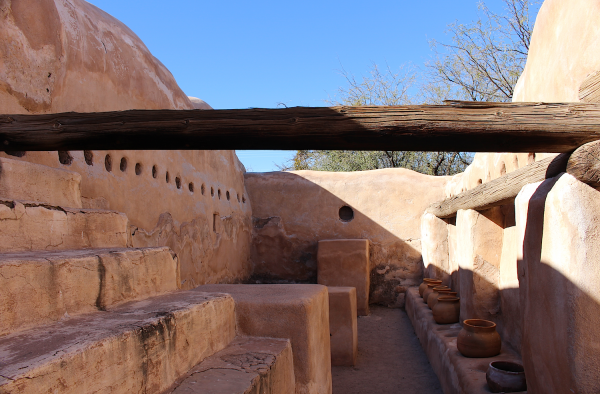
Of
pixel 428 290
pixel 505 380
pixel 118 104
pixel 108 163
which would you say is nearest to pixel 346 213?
pixel 428 290

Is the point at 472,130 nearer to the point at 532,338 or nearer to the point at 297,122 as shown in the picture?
the point at 297,122

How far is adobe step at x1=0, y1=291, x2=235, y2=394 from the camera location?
4.35 feet

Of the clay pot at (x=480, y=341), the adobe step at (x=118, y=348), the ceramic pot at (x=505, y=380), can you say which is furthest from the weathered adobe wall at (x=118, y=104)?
the ceramic pot at (x=505, y=380)

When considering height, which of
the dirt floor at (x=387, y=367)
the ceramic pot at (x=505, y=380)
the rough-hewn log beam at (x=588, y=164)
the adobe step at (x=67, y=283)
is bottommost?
the dirt floor at (x=387, y=367)

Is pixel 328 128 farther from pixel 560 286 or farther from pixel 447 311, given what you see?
pixel 447 311

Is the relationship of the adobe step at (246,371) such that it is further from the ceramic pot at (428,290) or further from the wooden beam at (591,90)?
the ceramic pot at (428,290)

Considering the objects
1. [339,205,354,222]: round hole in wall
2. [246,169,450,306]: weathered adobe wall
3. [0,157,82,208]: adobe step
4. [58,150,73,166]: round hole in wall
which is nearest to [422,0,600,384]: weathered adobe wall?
[0,157,82,208]: adobe step

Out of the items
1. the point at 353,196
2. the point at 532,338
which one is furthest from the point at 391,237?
the point at 532,338

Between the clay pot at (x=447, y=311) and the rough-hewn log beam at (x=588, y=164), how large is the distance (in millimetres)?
3313

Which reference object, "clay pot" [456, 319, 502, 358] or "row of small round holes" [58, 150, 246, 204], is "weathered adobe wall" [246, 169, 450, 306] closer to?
"row of small round holes" [58, 150, 246, 204]

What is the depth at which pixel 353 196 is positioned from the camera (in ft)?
27.5

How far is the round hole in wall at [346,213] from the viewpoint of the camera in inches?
336

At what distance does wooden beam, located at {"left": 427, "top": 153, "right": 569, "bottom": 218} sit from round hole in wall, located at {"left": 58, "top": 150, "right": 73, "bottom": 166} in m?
3.50

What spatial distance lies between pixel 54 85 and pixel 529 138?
350 cm
